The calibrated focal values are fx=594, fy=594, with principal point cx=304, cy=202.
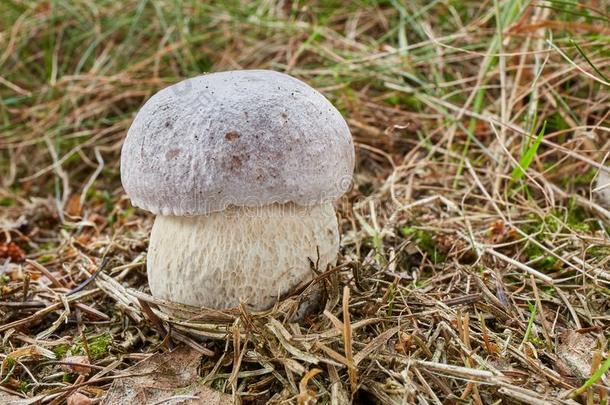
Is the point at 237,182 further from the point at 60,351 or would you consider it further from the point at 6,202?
the point at 6,202

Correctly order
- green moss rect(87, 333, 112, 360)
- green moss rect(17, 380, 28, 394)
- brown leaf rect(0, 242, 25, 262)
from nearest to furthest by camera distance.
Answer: green moss rect(17, 380, 28, 394), green moss rect(87, 333, 112, 360), brown leaf rect(0, 242, 25, 262)

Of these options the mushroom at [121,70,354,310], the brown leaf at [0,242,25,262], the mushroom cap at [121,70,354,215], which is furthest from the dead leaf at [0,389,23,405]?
the brown leaf at [0,242,25,262]

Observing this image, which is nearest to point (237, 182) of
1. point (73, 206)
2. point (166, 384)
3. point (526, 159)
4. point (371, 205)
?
point (166, 384)

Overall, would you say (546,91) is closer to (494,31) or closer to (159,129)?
(494,31)

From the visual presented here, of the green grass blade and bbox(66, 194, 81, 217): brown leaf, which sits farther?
bbox(66, 194, 81, 217): brown leaf

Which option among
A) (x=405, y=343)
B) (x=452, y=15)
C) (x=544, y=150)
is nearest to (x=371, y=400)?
(x=405, y=343)

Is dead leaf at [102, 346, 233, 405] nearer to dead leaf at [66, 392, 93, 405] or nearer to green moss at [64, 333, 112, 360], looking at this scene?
dead leaf at [66, 392, 93, 405]

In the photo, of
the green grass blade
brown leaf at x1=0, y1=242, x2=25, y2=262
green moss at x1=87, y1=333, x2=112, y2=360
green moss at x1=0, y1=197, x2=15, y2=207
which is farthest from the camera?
green moss at x1=0, y1=197, x2=15, y2=207
